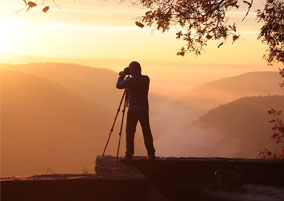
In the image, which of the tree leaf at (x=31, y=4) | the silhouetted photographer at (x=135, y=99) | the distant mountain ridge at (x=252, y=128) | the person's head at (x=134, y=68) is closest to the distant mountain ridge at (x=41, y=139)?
the distant mountain ridge at (x=252, y=128)

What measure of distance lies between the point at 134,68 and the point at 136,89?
21.1 inches

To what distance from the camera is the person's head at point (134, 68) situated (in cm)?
1219

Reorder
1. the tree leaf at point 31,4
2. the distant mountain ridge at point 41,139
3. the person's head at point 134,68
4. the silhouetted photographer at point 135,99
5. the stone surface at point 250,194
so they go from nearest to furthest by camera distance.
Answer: the stone surface at point 250,194 < the tree leaf at point 31,4 < the silhouetted photographer at point 135,99 < the person's head at point 134,68 < the distant mountain ridge at point 41,139

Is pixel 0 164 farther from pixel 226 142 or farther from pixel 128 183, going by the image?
pixel 128 183

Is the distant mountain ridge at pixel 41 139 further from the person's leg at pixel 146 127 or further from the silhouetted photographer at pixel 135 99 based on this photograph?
the silhouetted photographer at pixel 135 99

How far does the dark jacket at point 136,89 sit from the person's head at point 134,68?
0.10 meters

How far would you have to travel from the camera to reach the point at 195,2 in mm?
15711

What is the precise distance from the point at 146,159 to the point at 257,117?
17796 cm

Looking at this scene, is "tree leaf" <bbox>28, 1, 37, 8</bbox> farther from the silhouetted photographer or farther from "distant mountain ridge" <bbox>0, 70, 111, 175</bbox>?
"distant mountain ridge" <bbox>0, 70, 111, 175</bbox>

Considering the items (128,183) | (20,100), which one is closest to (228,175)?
(128,183)

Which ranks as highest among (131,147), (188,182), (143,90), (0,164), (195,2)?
(195,2)

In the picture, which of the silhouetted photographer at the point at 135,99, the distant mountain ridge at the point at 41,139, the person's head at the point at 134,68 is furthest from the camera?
the distant mountain ridge at the point at 41,139

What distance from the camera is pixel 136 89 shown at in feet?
39.7

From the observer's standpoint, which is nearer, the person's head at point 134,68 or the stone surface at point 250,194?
the stone surface at point 250,194
